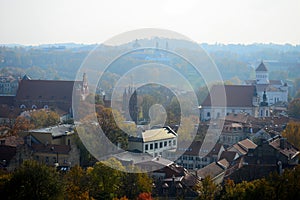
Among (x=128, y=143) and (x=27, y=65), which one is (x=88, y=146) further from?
(x=27, y=65)

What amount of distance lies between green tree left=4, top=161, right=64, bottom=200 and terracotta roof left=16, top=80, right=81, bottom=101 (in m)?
29.3

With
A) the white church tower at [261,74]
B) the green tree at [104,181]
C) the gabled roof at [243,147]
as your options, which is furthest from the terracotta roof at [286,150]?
the white church tower at [261,74]

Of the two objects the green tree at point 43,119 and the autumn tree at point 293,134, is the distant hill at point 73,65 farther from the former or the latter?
the autumn tree at point 293,134

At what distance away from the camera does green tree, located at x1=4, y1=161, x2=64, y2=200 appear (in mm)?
16688

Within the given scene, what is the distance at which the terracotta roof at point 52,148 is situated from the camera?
24.7 metres

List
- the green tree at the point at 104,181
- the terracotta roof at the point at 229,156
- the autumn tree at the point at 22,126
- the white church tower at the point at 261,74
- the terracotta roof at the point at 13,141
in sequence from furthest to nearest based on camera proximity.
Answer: the white church tower at the point at 261,74
the autumn tree at the point at 22,126
the terracotta roof at the point at 229,156
the terracotta roof at the point at 13,141
the green tree at the point at 104,181

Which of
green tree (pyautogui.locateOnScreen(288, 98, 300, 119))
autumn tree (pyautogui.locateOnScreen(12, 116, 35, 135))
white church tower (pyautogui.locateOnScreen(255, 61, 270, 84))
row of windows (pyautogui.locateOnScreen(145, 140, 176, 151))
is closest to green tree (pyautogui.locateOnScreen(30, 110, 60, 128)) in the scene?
autumn tree (pyautogui.locateOnScreen(12, 116, 35, 135))

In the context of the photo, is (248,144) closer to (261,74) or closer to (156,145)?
(156,145)

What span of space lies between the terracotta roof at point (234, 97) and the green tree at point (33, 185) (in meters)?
30.0

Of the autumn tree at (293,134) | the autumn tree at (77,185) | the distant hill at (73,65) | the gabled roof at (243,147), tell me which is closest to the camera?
the autumn tree at (77,185)

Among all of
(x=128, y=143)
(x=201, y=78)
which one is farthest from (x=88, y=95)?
(x=201, y=78)

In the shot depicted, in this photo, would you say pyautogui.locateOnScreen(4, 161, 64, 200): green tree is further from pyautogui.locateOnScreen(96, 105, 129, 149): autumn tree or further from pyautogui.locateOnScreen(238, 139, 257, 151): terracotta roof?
pyautogui.locateOnScreen(238, 139, 257, 151): terracotta roof

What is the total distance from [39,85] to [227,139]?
2002 cm

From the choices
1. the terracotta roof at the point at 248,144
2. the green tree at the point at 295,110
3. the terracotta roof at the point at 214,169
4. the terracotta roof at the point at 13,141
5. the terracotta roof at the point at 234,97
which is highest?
the terracotta roof at the point at 234,97
